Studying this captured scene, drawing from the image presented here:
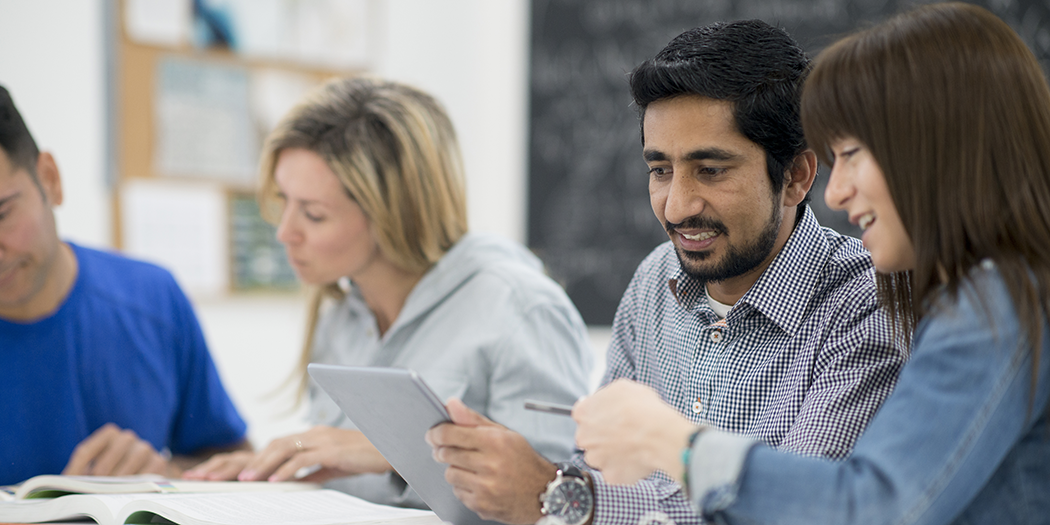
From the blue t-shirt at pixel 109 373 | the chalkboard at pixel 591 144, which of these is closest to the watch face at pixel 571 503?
the blue t-shirt at pixel 109 373

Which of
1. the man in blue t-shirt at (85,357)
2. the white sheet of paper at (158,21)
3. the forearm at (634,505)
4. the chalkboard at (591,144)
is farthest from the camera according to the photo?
the chalkboard at (591,144)

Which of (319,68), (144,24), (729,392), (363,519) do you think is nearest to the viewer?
(363,519)

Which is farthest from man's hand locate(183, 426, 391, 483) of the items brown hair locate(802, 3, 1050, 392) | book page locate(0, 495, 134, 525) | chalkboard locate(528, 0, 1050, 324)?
chalkboard locate(528, 0, 1050, 324)

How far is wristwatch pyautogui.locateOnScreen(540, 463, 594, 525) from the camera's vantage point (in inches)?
40.6

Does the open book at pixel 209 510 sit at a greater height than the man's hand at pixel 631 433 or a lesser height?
lesser

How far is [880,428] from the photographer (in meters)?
0.75

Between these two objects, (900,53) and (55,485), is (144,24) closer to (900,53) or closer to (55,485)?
(55,485)

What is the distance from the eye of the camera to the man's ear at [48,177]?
161 cm

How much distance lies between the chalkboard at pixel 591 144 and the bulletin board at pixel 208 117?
69cm

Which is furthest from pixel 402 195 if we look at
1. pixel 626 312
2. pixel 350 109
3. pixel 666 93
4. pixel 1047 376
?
pixel 1047 376

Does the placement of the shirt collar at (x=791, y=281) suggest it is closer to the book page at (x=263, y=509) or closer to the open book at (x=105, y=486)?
the book page at (x=263, y=509)

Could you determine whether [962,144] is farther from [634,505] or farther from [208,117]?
[208,117]

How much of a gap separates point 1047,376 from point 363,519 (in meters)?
0.72

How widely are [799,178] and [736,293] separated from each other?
176 mm
